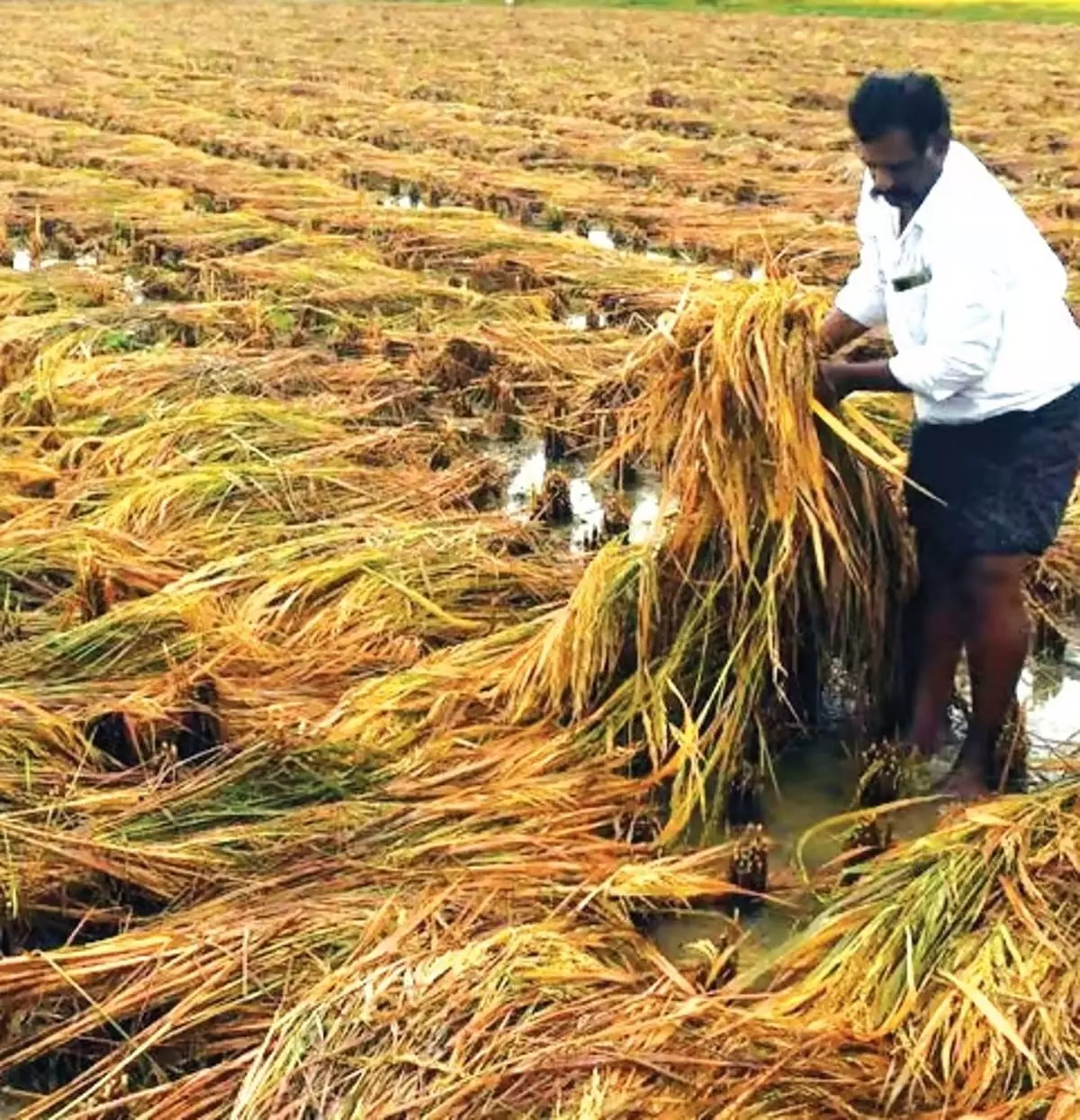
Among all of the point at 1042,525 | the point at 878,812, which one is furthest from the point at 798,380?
the point at 878,812

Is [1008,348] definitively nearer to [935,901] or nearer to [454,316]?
[935,901]

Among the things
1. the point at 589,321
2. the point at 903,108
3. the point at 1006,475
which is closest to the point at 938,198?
the point at 903,108

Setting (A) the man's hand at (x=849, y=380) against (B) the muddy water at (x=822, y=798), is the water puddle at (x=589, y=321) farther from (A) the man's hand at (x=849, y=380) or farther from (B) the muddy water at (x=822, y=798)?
(A) the man's hand at (x=849, y=380)

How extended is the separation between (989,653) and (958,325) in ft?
2.54

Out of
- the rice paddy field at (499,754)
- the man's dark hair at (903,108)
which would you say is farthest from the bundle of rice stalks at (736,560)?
the man's dark hair at (903,108)

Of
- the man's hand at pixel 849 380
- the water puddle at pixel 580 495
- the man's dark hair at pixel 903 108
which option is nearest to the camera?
the man's dark hair at pixel 903 108

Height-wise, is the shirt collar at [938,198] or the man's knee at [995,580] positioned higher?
the shirt collar at [938,198]

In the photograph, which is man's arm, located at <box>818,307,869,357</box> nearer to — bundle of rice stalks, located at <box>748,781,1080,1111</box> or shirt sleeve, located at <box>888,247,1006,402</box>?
shirt sleeve, located at <box>888,247,1006,402</box>

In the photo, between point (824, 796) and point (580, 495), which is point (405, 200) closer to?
point (580, 495)

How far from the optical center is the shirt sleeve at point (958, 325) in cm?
322

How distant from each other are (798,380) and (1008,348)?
0.47 metres

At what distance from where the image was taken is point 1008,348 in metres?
3.33

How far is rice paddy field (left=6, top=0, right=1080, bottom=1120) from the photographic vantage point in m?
2.67

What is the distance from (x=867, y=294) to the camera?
3.63 m
